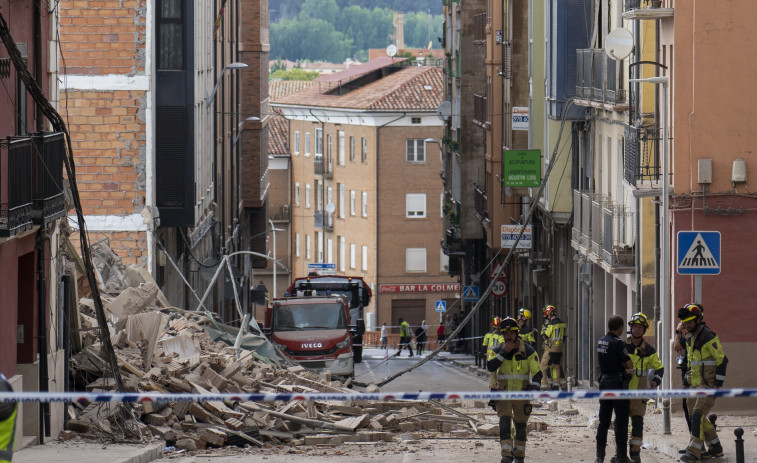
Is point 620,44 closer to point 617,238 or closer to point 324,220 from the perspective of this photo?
point 617,238

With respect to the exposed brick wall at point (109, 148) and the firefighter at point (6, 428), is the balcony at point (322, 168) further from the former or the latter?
the firefighter at point (6, 428)

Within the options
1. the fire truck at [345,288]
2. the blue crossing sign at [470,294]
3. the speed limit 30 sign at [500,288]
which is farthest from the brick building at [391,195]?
the speed limit 30 sign at [500,288]

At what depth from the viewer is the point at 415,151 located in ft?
295

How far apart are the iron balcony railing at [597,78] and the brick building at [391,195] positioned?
53.0 meters

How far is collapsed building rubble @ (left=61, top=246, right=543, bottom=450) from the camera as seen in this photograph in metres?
20.0

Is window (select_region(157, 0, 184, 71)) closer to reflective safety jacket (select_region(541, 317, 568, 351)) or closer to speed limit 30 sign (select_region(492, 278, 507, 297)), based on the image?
reflective safety jacket (select_region(541, 317, 568, 351))

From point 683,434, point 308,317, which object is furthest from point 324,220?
point 683,434

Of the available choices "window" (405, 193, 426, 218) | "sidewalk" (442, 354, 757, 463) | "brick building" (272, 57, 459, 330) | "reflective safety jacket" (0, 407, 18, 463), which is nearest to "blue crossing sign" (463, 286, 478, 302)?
→ "sidewalk" (442, 354, 757, 463)

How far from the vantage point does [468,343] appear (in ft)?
193

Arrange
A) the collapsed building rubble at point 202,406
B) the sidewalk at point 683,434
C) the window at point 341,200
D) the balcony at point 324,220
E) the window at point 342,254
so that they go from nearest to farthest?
the sidewalk at point 683,434 → the collapsed building rubble at point 202,406 → the window at point 342,254 → the window at point 341,200 → the balcony at point 324,220

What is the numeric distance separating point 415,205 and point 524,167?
5027 centimetres

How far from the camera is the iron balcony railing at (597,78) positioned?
1236 inches

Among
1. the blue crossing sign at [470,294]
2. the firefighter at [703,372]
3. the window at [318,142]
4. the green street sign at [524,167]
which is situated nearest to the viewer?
the firefighter at [703,372]

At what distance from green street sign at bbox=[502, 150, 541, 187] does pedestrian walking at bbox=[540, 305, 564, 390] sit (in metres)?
10.2
